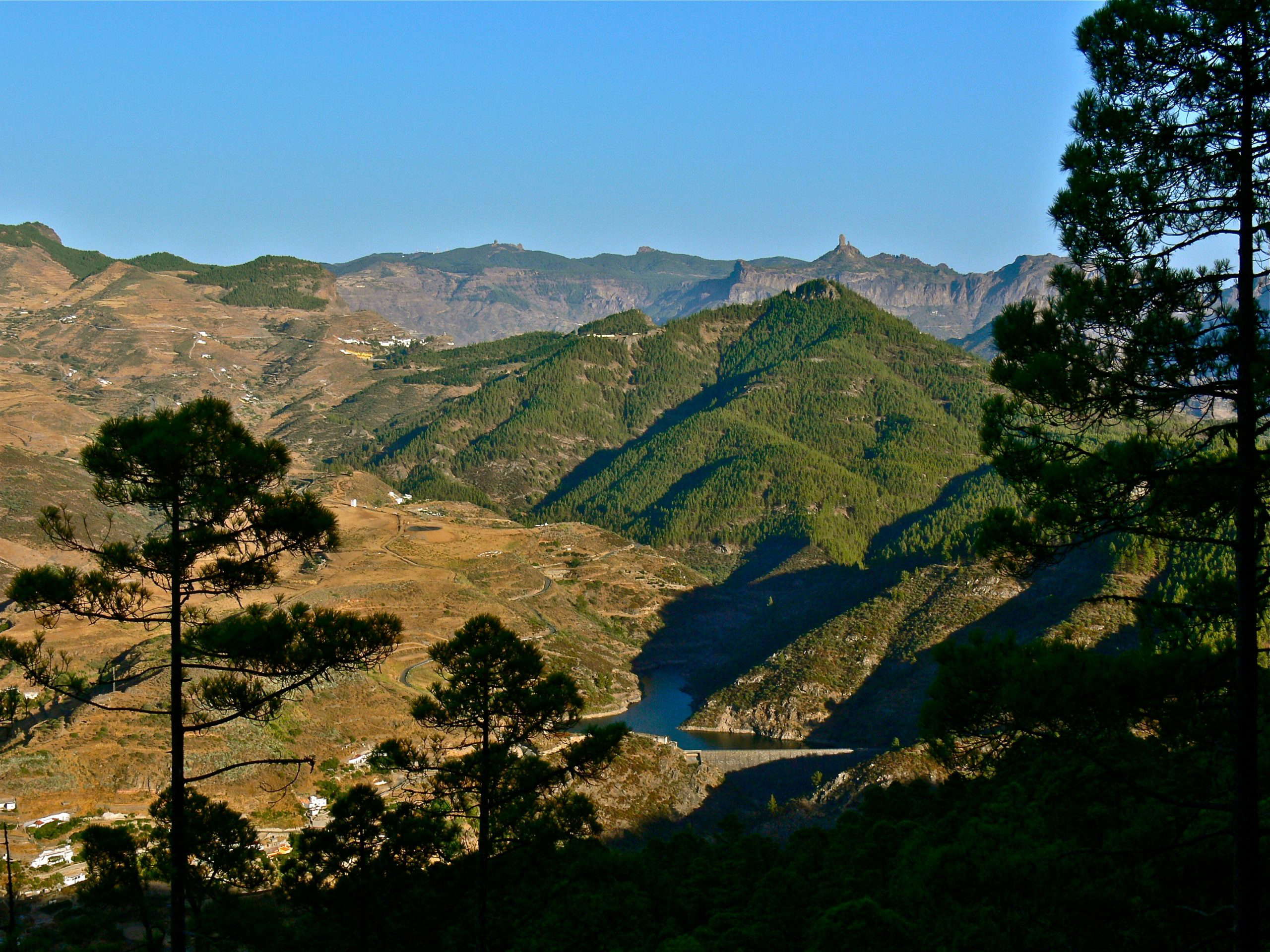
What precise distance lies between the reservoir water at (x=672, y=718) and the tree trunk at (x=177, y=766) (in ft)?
271

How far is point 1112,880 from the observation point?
914 inches

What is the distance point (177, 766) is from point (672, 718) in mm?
114990

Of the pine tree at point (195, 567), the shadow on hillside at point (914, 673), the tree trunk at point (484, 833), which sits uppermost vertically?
the pine tree at point (195, 567)

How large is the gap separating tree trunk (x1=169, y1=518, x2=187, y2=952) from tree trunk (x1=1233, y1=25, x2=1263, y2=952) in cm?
1837

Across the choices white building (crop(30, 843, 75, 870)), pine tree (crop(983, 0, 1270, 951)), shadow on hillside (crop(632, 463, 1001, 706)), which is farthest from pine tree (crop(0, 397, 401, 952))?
shadow on hillside (crop(632, 463, 1001, 706))

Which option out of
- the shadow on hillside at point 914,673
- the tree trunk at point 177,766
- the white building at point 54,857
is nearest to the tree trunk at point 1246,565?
the tree trunk at point 177,766

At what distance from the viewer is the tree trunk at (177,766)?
22.1 m

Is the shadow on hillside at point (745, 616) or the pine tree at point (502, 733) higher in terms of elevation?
the pine tree at point (502, 733)

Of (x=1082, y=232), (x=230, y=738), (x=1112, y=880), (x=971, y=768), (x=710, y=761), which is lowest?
(x=710, y=761)

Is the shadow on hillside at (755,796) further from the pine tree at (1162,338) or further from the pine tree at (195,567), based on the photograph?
the pine tree at (1162,338)

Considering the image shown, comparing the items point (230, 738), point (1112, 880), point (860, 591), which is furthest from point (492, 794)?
point (860, 591)

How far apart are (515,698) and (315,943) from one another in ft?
46.8

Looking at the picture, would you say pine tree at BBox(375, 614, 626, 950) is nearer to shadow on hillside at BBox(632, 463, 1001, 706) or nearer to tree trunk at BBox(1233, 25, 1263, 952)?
tree trunk at BBox(1233, 25, 1263, 952)

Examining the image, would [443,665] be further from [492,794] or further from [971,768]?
[971,768]
